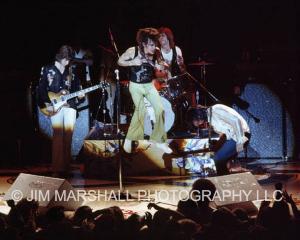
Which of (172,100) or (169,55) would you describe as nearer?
(172,100)

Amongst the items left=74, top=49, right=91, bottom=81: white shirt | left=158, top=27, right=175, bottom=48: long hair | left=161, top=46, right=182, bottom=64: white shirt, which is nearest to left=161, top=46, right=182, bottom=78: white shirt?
left=161, top=46, right=182, bottom=64: white shirt

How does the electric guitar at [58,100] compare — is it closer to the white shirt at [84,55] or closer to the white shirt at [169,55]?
the white shirt at [169,55]

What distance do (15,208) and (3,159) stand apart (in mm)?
8422

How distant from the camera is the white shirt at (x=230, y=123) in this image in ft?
29.9

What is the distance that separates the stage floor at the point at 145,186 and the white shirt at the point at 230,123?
84cm

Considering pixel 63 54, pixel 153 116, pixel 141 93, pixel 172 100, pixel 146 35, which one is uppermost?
pixel 146 35

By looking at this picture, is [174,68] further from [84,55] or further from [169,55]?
[84,55]

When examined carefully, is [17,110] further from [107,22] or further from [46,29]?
[107,22]

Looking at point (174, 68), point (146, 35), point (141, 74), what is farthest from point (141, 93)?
point (146, 35)

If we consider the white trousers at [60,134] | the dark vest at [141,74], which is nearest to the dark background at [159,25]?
the dark vest at [141,74]

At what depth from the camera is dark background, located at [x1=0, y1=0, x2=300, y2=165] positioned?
12.1m

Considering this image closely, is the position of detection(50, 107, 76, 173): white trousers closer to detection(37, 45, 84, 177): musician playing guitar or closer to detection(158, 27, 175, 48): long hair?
detection(37, 45, 84, 177): musician playing guitar

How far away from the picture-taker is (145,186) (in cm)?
926

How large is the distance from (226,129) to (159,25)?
3748mm
